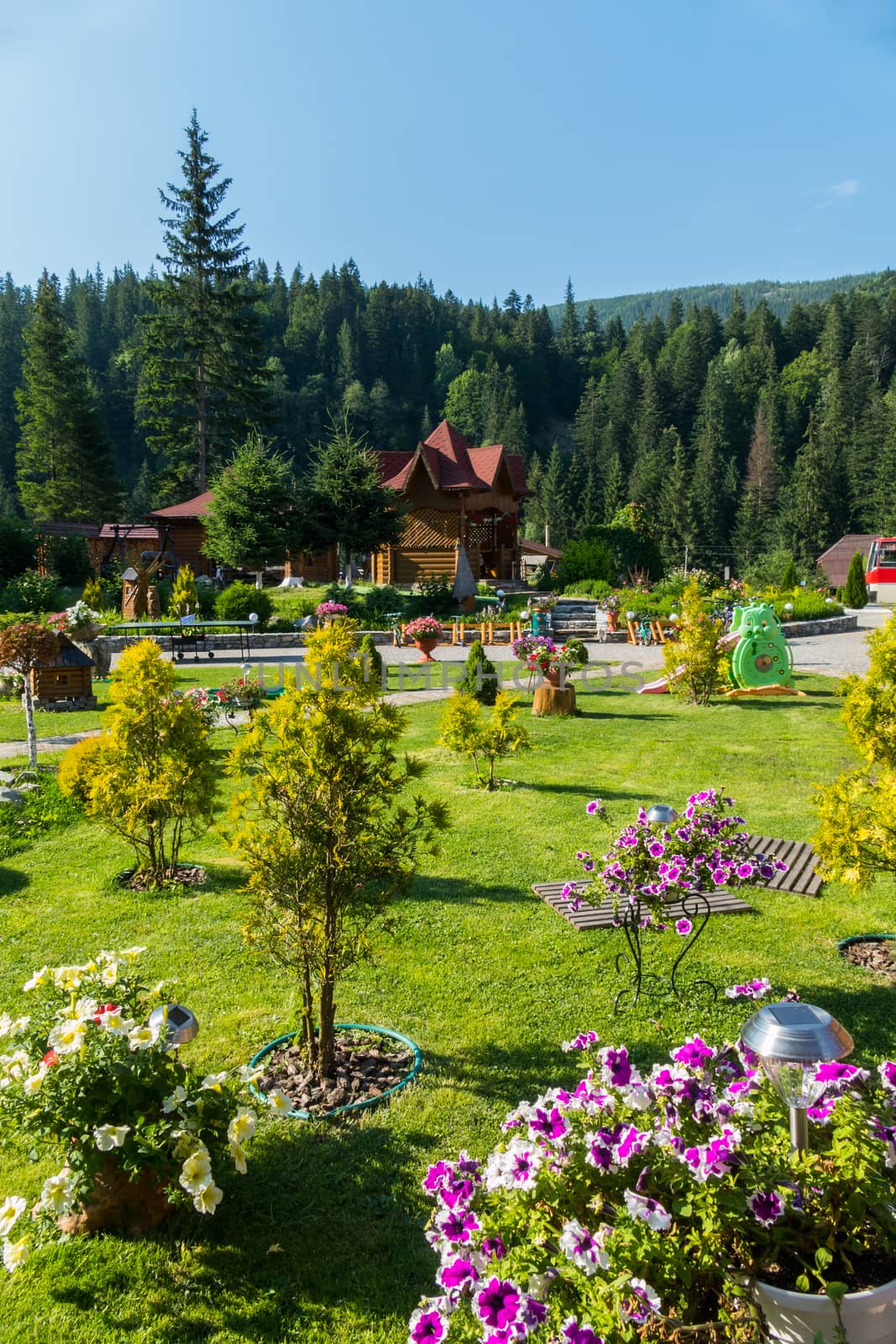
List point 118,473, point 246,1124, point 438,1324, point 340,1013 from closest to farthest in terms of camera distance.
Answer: point 438,1324 < point 246,1124 < point 340,1013 < point 118,473

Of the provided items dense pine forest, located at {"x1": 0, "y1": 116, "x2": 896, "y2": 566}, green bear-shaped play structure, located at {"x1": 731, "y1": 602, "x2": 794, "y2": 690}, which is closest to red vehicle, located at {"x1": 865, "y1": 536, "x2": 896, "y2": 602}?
dense pine forest, located at {"x1": 0, "y1": 116, "x2": 896, "y2": 566}

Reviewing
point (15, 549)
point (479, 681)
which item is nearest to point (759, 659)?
point (479, 681)

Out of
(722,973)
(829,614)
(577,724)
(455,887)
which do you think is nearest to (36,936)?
(455,887)

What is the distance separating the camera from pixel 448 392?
10969cm

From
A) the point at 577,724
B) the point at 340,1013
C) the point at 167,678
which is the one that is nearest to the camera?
the point at 340,1013

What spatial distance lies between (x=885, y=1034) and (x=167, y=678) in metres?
5.74

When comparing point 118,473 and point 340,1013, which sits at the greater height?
point 118,473

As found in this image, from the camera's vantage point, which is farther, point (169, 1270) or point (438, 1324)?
point (169, 1270)

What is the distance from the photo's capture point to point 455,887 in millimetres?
7387

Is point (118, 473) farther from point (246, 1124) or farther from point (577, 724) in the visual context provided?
point (246, 1124)

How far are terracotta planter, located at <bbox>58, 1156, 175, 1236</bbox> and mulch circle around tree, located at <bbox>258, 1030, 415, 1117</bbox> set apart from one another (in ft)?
3.01

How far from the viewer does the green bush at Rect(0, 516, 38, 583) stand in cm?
3478

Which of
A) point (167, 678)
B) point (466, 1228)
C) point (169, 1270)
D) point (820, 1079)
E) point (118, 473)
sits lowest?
point (169, 1270)

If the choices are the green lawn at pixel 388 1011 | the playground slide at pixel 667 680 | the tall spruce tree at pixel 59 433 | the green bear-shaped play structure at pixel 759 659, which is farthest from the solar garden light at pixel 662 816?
the tall spruce tree at pixel 59 433
